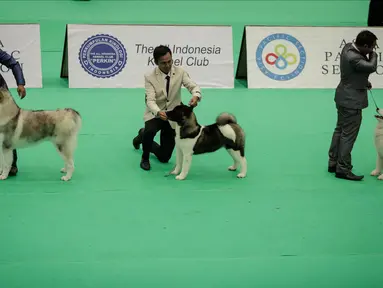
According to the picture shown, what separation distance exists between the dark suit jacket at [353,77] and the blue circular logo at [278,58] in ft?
14.9

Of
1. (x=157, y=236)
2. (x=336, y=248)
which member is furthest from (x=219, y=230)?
(x=336, y=248)

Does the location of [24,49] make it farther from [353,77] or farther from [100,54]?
[353,77]

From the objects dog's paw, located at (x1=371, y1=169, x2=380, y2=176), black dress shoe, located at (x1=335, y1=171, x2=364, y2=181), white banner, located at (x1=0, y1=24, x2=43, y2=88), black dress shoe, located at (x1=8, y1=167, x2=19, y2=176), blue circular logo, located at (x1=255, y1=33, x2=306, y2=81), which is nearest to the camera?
black dress shoe, located at (x1=8, y1=167, x2=19, y2=176)

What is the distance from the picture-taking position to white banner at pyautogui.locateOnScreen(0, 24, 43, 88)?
38.8ft

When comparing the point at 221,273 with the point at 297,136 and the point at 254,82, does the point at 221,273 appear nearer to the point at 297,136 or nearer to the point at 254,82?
the point at 297,136

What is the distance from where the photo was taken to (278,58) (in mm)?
12594

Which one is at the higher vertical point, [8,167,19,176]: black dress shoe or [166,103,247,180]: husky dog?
[166,103,247,180]: husky dog

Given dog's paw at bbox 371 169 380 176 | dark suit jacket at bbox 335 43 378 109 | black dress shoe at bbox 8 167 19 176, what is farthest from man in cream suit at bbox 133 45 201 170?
dog's paw at bbox 371 169 380 176

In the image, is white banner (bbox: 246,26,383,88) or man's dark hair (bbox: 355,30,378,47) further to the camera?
white banner (bbox: 246,26,383,88)

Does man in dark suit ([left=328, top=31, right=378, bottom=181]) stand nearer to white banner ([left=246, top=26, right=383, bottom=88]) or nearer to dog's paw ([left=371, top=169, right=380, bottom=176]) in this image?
dog's paw ([left=371, top=169, right=380, bottom=176])

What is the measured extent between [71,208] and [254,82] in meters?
6.49

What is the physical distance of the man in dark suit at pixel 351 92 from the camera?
7.76m

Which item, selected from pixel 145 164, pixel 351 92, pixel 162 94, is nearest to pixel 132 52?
pixel 162 94

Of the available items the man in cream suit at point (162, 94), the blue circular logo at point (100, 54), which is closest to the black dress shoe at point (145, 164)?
the man in cream suit at point (162, 94)
